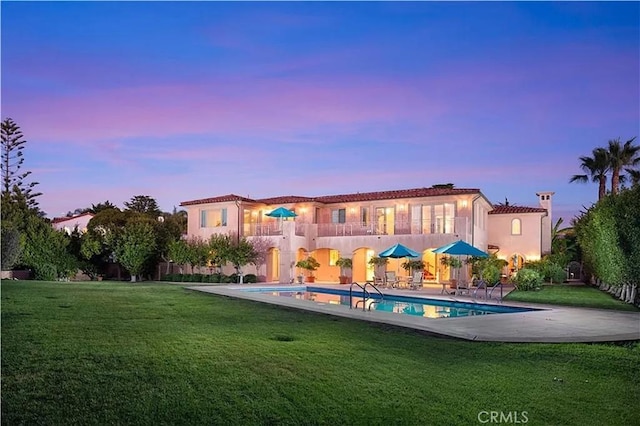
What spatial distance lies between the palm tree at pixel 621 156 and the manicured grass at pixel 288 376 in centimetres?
3219

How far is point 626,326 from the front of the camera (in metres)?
12.3

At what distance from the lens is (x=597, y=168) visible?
3844 centimetres

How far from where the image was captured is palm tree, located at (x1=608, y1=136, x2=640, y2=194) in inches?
1463

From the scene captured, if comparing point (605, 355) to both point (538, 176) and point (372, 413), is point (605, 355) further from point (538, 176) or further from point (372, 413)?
point (538, 176)

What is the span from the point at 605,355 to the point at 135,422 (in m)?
7.83

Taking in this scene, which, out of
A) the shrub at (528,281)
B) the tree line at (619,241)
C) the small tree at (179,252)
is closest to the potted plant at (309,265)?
the small tree at (179,252)

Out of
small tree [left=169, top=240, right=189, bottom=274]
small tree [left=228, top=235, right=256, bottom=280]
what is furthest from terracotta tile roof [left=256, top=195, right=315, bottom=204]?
small tree [left=169, top=240, right=189, bottom=274]

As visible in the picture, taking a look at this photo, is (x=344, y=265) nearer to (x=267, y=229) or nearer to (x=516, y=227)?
(x=267, y=229)

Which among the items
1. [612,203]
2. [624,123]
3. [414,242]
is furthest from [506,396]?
[624,123]

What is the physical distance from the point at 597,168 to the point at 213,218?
94.4ft

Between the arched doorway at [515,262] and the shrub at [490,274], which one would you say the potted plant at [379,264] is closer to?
the shrub at [490,274]

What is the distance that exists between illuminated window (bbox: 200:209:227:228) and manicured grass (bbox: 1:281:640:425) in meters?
24.4

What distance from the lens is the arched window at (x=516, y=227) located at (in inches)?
1371

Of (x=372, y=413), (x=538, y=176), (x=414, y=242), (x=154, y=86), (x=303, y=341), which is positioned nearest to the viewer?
(x=372, y=413)
